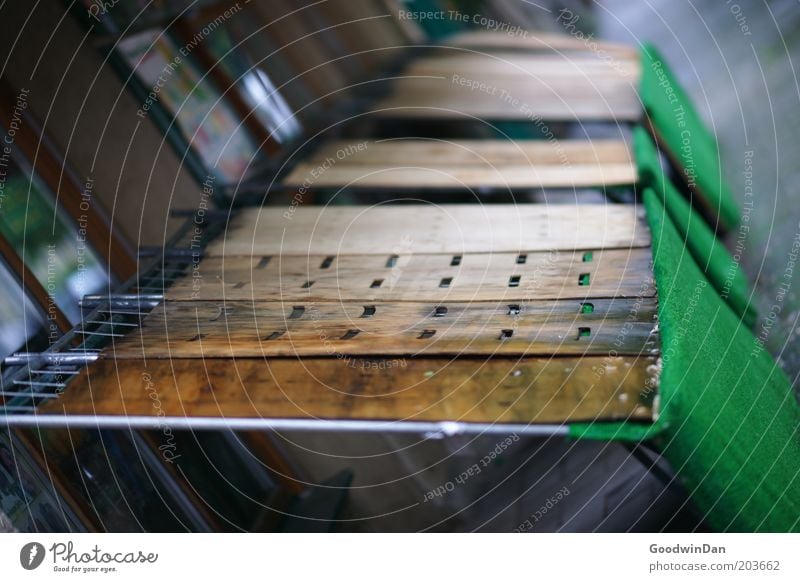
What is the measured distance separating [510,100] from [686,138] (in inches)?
14.1

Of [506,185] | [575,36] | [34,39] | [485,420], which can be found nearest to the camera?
[485,420]

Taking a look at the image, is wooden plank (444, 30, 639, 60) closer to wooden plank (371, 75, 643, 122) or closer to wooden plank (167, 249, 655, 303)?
wooden plank (371, 75, 643, 122)

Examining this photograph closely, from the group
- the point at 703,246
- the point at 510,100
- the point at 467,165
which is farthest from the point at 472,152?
the point at 703,246

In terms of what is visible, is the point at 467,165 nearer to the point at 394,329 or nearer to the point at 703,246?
the point at 703,246

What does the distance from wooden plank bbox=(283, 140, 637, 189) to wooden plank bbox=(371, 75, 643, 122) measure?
15 cm

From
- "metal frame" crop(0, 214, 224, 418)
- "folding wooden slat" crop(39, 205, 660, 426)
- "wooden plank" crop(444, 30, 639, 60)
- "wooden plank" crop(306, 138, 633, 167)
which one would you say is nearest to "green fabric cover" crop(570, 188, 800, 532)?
"folding wooden slat" crop(39, 205, 660, 426)

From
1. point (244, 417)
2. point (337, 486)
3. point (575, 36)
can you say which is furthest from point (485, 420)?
point (575, 36)

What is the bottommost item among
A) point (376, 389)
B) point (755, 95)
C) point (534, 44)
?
point (755, 95)

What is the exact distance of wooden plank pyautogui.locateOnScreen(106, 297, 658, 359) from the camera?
0.96m

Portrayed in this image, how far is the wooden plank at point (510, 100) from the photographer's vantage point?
186 cm

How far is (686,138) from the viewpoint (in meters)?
1.91

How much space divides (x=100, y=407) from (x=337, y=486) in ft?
1.46
